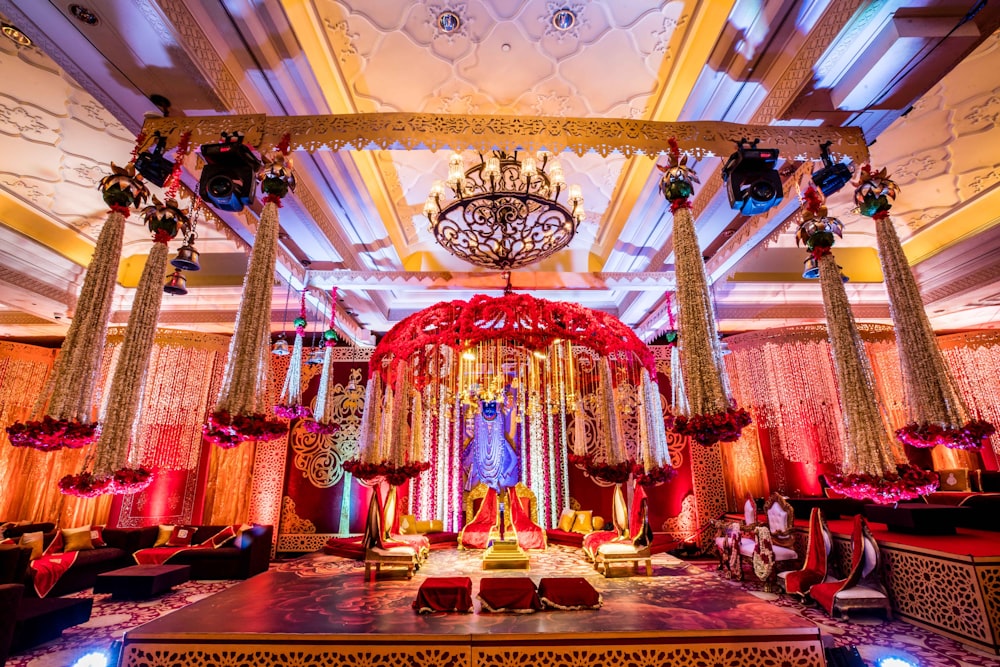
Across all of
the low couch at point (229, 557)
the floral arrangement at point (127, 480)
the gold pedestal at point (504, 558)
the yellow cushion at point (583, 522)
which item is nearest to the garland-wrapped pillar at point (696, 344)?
the floral arrangement at point (127, 480)

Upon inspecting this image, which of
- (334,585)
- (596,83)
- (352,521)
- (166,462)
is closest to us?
(596,83)

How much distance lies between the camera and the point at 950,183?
5082 mm

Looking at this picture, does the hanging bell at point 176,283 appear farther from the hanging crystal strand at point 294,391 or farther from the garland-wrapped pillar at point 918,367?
the garland-wrapped pillar at point 918,367

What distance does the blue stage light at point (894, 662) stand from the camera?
11.9 feet

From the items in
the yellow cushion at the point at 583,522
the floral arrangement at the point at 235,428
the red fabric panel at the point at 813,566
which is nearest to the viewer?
the floral arrangement at the point at 235,428

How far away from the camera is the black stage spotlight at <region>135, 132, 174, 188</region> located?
3123mm

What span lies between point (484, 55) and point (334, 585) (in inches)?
202

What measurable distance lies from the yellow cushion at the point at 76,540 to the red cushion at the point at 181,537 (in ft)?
3.24

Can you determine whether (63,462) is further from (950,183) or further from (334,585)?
(950,183)

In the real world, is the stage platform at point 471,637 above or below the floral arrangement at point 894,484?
below

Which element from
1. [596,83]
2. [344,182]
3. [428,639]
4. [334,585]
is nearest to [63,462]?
[334,585]

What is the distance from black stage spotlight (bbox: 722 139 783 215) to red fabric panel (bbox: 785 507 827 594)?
432cm

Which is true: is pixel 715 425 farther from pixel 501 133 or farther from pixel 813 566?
pixel 813 566

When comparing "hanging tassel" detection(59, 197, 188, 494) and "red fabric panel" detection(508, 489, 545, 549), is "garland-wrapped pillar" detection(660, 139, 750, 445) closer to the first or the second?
"hanging tassel" detection(59, 197, 188, 494)
